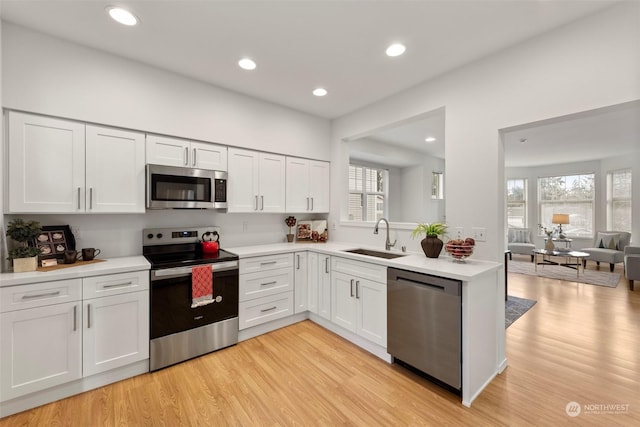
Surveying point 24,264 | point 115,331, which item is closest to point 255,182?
point 115,331

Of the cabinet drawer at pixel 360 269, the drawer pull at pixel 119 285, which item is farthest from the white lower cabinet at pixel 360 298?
the drawer pull at pixel 119 285

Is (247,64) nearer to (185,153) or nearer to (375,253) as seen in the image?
(185,153)

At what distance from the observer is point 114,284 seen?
210 cm

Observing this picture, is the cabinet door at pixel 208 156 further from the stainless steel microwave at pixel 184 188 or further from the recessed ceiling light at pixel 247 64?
the recessed ceiling light at pixel 247 64

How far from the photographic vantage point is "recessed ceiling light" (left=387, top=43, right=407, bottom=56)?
88.1 inches

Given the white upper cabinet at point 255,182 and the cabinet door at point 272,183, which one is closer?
the white upper cabinet at point 255,182

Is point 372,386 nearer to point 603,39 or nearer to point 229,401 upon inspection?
point 229,401

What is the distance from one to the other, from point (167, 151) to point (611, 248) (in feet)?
30.9

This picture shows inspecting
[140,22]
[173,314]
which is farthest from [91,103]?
[173,314]

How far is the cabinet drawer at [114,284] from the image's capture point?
6.57 ft

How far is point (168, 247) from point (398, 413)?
258 cm

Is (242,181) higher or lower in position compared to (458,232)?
higher

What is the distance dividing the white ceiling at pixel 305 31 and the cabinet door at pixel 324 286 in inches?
80.0

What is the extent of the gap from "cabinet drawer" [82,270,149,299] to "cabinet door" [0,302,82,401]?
0.41 feet
